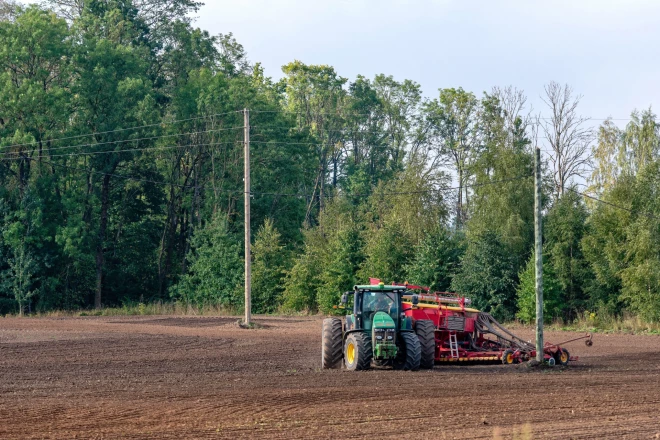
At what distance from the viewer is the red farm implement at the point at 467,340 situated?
71.6 ft

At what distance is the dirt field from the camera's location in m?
12.4

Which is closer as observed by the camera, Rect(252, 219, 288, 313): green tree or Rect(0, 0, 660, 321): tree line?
Rect(0, 0, 660, 321): tree line

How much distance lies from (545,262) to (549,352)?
21356 millimetres

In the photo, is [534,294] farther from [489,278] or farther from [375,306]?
[375,306]

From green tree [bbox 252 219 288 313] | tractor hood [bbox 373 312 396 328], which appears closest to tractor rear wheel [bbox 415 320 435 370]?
tractor hood [bbox 373 312 396 328]

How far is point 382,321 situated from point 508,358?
404 centimetres

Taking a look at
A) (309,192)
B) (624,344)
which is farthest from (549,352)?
(309,192)

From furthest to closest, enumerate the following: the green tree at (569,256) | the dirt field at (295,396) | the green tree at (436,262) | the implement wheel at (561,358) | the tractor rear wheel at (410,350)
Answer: the green tree at (436,262) < the green tree at (569,256) < the implement wheel at (561,358) < the tractor rear wheel at (410,350) < the dirt field at (295,396)

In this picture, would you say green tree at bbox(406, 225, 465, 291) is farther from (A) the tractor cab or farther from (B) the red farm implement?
(A) the tractor cab

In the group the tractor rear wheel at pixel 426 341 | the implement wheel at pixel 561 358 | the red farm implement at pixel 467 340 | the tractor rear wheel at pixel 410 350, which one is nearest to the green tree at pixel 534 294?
the red farm implement at pixel 467 340

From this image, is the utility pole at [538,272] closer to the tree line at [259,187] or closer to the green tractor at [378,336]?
the green tractor at [378,336]

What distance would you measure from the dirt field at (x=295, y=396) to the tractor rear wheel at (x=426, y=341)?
1.53 feet

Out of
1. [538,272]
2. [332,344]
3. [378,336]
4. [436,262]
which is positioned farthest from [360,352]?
[436,262]

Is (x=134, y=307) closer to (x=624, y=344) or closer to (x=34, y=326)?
(x=34, y=326)
